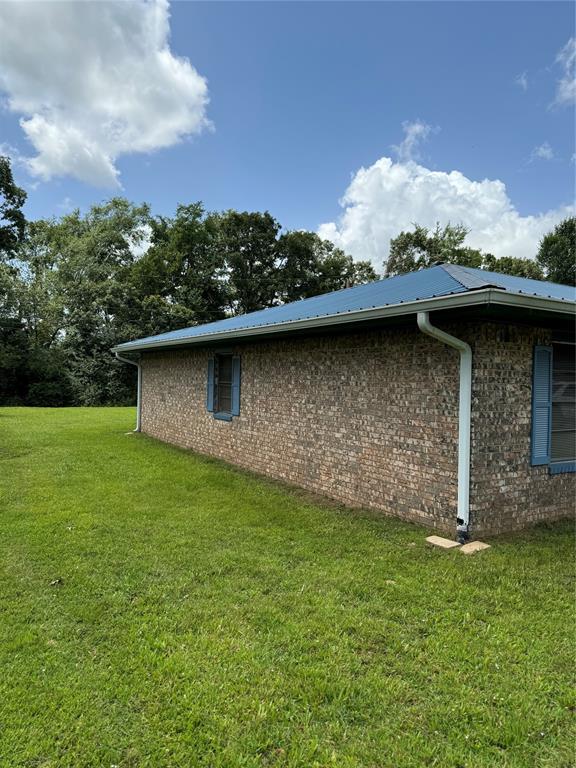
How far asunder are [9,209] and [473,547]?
23195 mm

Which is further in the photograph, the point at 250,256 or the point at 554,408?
the point at 250,256

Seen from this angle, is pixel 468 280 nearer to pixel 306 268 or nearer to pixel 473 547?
pixel 473 547

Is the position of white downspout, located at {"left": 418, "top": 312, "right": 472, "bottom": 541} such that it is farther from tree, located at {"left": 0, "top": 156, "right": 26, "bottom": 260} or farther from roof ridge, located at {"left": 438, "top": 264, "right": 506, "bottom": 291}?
tree, located at {"left": 0, "top": 156, "right": 26, "bottom": 260}

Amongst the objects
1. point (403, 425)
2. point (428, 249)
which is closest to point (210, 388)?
point (403, 425)

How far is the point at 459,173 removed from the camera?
94.1ft

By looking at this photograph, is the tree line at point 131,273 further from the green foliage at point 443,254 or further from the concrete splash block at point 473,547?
the concrete splash block at point 473,547

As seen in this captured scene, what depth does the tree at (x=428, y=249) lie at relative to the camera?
97.2ft

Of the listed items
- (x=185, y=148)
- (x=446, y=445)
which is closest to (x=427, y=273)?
(x=446, y=445)

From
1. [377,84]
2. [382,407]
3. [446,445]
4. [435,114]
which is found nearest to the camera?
[446,445]

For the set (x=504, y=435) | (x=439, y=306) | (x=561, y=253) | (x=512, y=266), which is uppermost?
(x=561, y=253)

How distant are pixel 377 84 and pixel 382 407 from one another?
13.2m

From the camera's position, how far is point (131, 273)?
27.6 m

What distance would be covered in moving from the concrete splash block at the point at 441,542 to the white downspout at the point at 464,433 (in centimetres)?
10

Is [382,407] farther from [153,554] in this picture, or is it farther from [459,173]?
[459,173]
